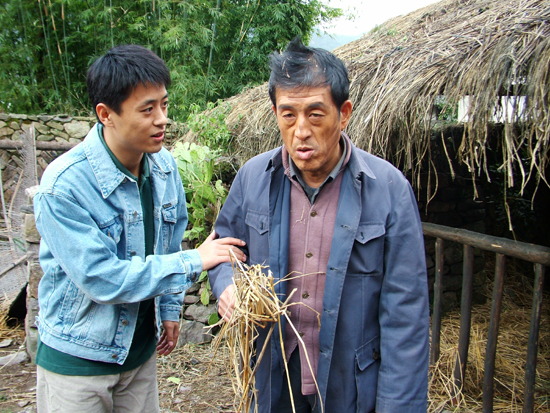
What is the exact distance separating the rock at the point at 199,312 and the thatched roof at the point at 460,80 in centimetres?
186

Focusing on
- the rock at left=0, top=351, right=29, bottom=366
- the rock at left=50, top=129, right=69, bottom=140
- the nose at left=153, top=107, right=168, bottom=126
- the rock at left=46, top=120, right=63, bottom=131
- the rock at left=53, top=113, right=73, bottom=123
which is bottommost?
the rock at left=0, top=351, right=29, bottom=366

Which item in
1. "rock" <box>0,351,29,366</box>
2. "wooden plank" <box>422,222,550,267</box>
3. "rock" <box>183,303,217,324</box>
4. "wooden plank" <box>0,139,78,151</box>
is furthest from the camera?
"wooden plank" <box>0,139,78,151</box>

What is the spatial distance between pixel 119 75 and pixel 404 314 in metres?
1.42

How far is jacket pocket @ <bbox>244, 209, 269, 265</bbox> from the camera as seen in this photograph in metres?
1.71

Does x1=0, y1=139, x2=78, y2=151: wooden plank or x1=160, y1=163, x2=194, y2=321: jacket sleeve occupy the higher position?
x1=0, y1=139, x2=78, y2=151: wooden plank

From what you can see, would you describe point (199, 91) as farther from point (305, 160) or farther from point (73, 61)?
point (305, 160)

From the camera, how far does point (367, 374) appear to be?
1.63m

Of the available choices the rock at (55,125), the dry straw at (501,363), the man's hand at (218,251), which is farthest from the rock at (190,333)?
the rock at (55,125)

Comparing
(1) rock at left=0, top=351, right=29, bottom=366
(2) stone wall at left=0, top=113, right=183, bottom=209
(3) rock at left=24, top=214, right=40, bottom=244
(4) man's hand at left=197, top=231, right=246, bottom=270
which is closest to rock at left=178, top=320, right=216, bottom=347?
(1) rock at left=0, top=351, right=29, bottom=366

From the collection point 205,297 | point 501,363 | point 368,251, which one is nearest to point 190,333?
point 205,297

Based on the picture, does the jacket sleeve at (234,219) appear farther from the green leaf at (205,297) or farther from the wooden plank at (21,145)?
the wooden plank at (21,145)

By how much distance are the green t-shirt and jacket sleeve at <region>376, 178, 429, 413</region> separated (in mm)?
1037

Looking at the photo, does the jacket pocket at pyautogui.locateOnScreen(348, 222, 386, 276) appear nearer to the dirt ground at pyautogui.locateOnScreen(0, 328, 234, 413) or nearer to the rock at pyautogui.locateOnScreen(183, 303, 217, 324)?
the dirt ground at pyautogui.locateOnScreen(0, 328, 234, 413)

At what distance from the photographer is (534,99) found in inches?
91.6
